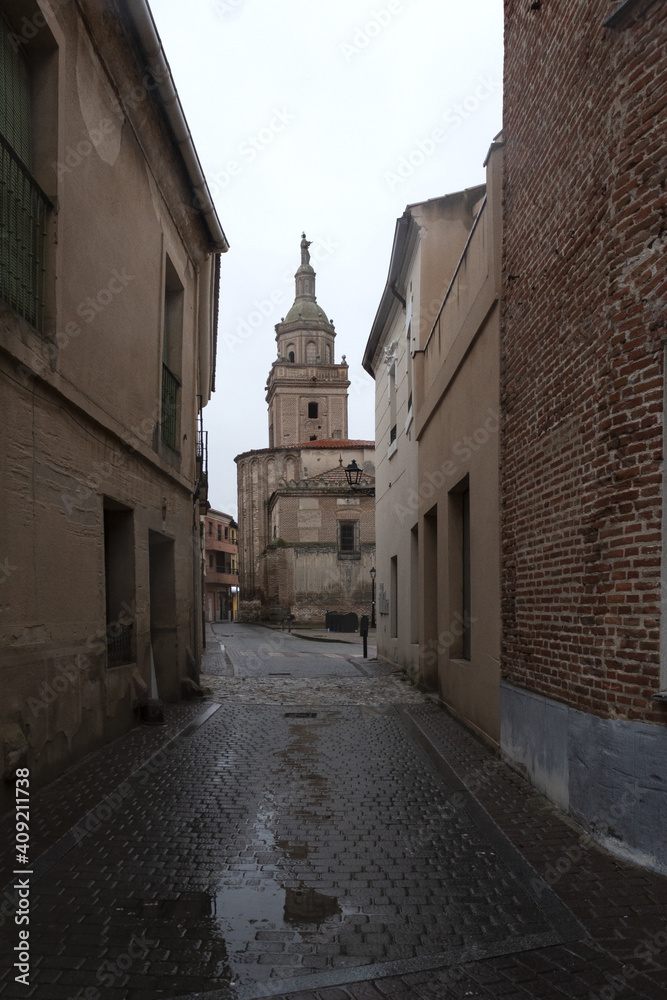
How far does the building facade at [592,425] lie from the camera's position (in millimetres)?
4684

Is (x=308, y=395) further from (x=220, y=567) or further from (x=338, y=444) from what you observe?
(x=220, y=567)

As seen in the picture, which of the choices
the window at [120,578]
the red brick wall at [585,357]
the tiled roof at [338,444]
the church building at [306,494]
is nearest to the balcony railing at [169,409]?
the window at [120,578]

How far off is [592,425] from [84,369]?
4637 millimetres

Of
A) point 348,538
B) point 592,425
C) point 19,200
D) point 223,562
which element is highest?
point 19,200

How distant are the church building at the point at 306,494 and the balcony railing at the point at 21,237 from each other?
25.8 meters

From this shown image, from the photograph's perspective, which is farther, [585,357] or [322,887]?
[585,357]

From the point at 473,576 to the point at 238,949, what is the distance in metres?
6.10

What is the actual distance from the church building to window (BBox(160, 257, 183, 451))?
20283 mm

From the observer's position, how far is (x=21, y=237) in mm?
6227

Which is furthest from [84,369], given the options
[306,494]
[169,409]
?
[306,494]

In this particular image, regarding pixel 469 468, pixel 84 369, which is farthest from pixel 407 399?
pixel 84 369

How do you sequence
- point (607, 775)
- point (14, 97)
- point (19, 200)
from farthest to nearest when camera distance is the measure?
1. point (14, 97)
2. point (19, 200)
3. point (607, 775)

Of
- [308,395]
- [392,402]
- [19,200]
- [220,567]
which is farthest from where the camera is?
[220,567]

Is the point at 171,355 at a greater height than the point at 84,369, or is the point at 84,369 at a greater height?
the point at 171,355
